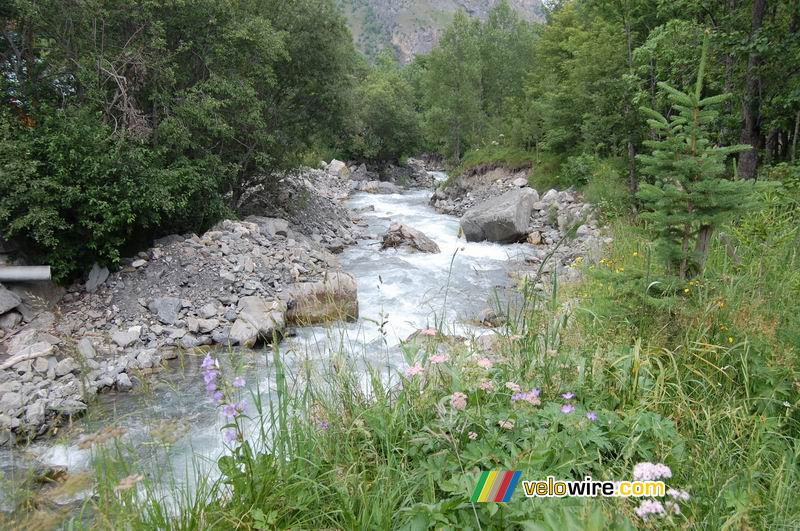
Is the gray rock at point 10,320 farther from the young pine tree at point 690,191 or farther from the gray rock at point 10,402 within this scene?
the young pine tree at point 690,191

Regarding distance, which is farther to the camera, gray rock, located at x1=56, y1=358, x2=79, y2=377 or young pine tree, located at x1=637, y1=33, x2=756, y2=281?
gray rock, located at x1=56, y1=358, x2=79, y2=377

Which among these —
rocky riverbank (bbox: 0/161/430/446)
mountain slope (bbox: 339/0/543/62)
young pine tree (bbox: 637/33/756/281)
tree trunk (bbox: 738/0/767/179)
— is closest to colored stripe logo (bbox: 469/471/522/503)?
young pine tree (bbox: 637/33/756/281)

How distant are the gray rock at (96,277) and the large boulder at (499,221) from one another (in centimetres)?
1039

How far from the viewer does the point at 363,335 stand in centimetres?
395

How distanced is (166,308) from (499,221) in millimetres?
10451

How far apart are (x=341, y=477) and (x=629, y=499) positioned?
4.24 feet

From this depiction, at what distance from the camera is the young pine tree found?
12.1 ft

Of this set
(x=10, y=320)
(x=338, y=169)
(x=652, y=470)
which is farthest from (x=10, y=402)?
(x=338, y=169)

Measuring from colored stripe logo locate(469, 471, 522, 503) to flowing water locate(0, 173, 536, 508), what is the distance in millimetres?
1043

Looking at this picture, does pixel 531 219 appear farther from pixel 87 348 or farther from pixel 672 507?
pixel 672 507

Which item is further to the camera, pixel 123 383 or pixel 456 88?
pixel 456 88

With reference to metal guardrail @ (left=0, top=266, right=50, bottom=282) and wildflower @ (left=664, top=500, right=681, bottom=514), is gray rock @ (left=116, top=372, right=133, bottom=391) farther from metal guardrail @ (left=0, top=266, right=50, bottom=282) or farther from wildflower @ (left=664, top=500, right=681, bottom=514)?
wildflower @ (left=664, top=500, right=681, bottom=514)

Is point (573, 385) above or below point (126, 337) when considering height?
above

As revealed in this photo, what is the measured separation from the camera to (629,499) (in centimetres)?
212
